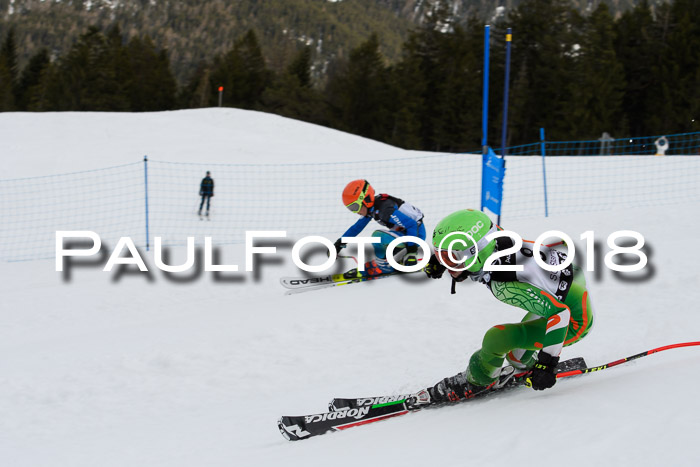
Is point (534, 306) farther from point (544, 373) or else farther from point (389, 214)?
point (389, 214)

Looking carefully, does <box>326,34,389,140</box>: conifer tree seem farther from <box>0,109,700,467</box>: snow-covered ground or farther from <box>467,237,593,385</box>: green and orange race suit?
<box>467,237,593,385</box>: green and orange race suit

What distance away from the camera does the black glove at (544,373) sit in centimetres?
352

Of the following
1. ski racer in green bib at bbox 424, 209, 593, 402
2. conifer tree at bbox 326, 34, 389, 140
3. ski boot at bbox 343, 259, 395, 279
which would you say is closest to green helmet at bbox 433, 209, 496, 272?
ski racer in green bib at bbox 424, 209, 593, 402

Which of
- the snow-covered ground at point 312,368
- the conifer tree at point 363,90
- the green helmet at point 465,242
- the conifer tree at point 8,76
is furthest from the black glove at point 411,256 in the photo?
the conifer tree at point 8,76

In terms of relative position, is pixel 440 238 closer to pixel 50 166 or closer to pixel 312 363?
pixel 312 363

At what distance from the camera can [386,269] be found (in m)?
7.98

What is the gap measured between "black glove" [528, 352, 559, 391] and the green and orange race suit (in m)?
0.04

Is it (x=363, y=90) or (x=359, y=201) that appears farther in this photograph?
(x=363, y=90)

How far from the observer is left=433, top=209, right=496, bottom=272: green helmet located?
3.59 m

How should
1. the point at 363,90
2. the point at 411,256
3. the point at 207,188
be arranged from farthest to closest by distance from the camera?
the point at 363,90
the point at 207,188
the point at 411,256

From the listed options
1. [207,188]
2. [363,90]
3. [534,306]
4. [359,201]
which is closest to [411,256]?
[359,201]

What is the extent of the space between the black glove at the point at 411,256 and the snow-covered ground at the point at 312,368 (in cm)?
22

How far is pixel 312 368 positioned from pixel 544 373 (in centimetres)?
249

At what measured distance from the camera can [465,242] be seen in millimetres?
3582
